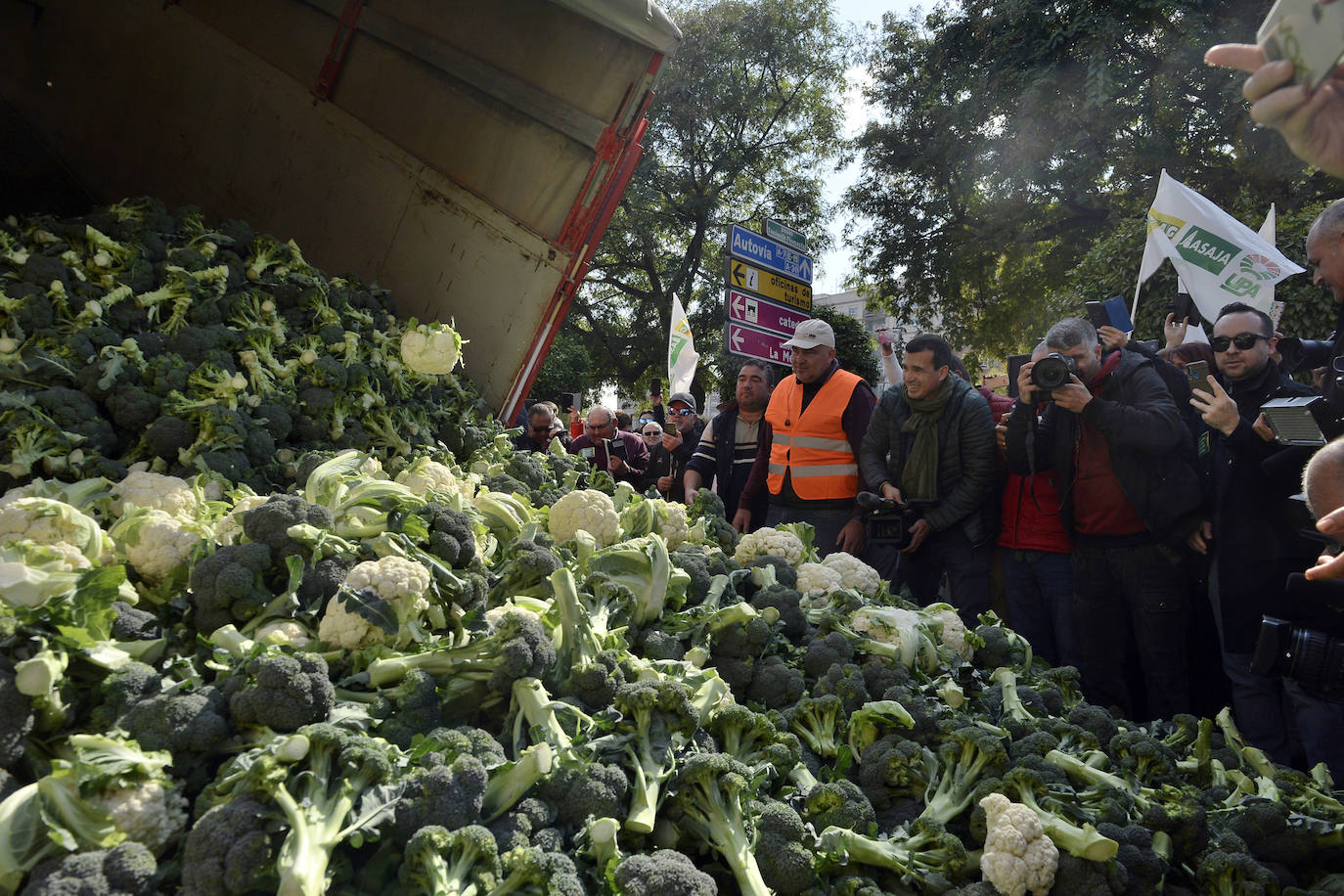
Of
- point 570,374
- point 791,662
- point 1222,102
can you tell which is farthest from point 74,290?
point 570,374

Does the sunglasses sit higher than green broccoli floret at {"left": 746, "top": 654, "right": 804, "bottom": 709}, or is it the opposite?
the sunglasses

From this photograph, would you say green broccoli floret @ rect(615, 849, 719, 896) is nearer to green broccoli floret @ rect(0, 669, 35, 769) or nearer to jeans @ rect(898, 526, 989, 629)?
green broccoli floret @ rect(0, 669, 35, 769)

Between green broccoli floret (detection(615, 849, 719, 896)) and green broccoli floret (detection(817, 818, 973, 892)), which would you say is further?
green broccoli floret (detection(817, 818, 973, 892))

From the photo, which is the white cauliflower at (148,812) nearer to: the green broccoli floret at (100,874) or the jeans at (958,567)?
the green broccoli floret at (100,874)

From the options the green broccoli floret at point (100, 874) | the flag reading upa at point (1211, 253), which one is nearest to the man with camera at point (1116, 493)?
the flag reading upa at point (1211, 253)

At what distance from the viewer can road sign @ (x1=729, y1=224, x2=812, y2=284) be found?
6.96m

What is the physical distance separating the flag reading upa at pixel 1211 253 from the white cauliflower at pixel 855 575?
3.85 metres

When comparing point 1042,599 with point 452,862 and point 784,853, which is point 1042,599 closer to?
point 784,853

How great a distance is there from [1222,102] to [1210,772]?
13445 mm

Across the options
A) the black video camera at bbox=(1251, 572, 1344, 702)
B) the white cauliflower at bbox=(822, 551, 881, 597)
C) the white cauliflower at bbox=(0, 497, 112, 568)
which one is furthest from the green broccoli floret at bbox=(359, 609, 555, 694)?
the black video camera at bbox=(1251, 572, 1344, 702)

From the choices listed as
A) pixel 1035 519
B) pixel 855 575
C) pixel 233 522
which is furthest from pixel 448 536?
pixel 1035 519

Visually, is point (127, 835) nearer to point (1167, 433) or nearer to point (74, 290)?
point (74, 290)

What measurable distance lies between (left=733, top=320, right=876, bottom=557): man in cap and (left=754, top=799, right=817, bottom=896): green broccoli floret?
3.24 m

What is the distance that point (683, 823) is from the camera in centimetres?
171
